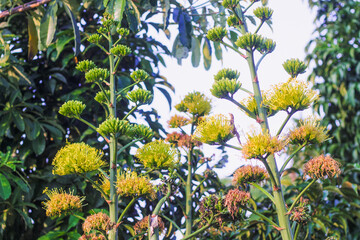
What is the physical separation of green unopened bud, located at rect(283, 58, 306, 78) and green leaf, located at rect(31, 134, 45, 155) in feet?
4.56

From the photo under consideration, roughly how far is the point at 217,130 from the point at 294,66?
13.8 inches

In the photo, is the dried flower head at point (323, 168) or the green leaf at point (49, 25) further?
the green leaf at point (49, 25)

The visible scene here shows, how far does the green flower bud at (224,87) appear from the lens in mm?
1206

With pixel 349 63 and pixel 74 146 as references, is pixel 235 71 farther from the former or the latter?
pixel 349 63

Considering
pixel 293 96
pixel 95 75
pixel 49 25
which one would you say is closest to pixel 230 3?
pixel 293 96

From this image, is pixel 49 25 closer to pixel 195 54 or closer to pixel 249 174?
pixel 195 54

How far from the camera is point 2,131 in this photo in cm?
209

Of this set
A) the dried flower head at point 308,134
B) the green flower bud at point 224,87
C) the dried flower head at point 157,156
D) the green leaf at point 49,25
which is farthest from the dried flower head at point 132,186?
the green leaf at point 49,25

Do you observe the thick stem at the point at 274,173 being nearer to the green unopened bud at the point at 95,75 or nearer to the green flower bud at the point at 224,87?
the green flower bud at the point at 224,87

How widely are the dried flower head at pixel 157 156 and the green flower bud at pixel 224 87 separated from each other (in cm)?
24

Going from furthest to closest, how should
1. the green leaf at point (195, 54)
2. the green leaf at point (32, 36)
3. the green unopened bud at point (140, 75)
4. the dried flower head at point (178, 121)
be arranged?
the green leaf at point (195, 54), the green leaf at point (32, 36), the dried flower head at point (178, 121), the green unopened bud at point (140, 75)

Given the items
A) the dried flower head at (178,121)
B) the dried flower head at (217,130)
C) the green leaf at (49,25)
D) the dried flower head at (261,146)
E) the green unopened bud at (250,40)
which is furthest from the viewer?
the green leaf at (49,25)

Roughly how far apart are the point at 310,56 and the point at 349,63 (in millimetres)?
452

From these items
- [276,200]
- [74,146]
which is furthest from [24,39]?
[276,200]
